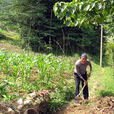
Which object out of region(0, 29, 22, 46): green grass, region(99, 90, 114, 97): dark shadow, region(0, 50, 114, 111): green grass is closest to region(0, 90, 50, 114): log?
region(0, 50, 114, 111): green grass

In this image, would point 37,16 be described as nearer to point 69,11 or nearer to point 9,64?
point 9,64

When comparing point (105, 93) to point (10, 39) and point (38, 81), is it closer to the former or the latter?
point (38, 81)

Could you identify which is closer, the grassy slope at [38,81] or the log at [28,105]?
the log at [28,105]

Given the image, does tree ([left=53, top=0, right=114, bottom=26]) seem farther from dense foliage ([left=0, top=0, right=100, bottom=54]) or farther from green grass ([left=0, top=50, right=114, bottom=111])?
dense foliage ([left=0, top=0, right=100, bottom=54])

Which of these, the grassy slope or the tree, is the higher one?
the tree

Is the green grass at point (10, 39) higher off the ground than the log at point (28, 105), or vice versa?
the log at point (28, 105)

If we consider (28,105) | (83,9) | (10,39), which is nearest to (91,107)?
(28,105)

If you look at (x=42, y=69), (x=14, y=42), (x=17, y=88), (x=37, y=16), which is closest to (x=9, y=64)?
(x=42, y=69)

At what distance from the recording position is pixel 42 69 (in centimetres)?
782

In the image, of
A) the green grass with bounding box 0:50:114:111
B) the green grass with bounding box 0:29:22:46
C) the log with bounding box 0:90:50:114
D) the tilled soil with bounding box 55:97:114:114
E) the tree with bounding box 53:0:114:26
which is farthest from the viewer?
the green grass with bounding box 0:29:22:46

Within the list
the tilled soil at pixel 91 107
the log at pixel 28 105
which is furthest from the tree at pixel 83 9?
the tilled soil at pixel 91 107

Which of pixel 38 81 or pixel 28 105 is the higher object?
pixel 28 105

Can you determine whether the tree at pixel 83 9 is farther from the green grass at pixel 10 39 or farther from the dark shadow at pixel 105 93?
the green grass at pixel 10 39

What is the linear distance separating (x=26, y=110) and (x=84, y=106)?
1.91m
